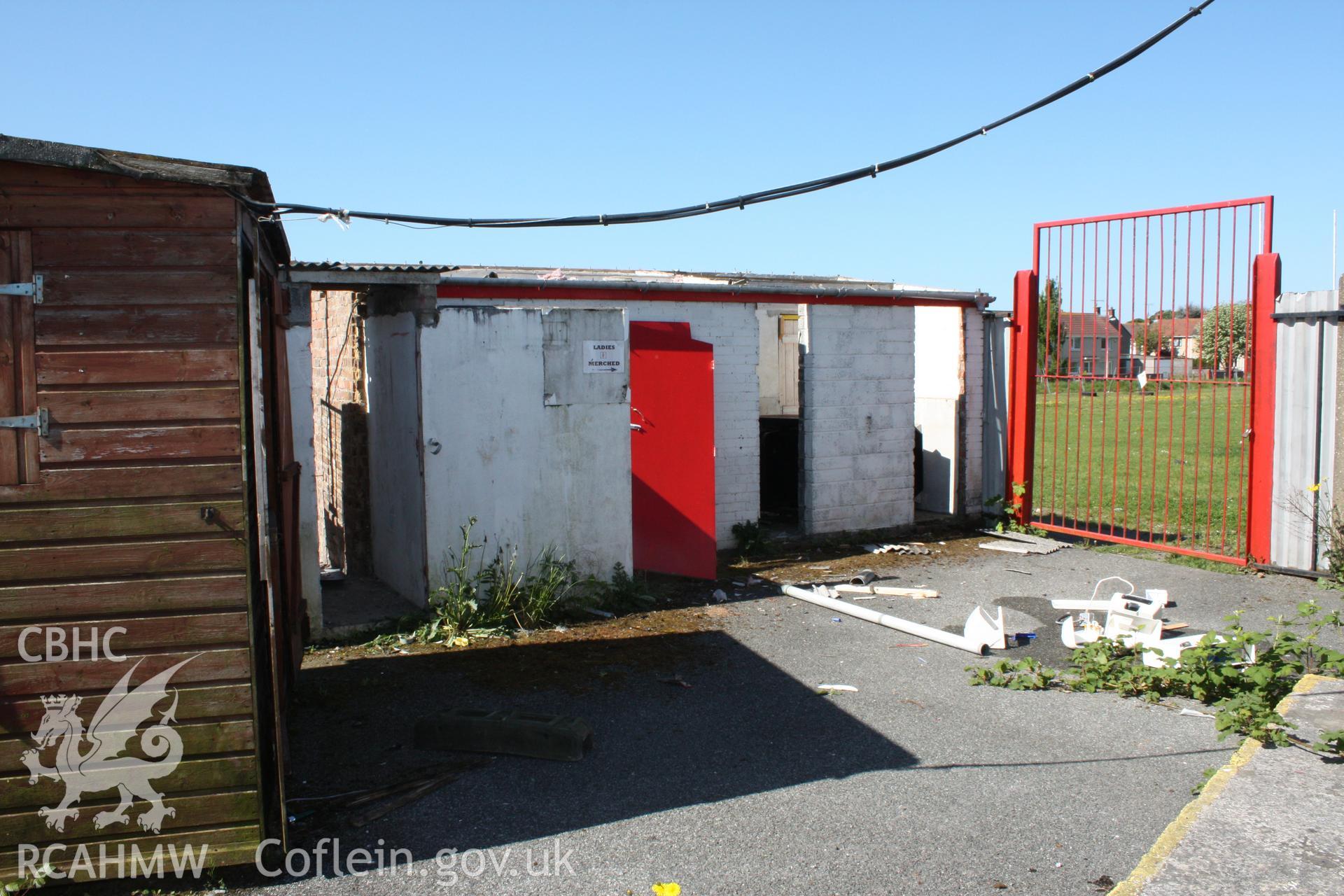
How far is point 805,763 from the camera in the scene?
4.91 m

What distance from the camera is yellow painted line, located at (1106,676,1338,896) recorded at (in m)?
3.38

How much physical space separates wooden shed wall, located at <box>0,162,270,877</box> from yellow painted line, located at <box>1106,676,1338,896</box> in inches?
126

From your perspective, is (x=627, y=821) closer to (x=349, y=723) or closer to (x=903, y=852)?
(x=903, y=852)

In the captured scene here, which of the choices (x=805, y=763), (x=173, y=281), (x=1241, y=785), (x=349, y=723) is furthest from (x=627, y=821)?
(x=173, y=281)

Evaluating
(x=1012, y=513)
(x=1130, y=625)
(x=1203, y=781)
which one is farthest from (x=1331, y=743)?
(x=1012, y=513)

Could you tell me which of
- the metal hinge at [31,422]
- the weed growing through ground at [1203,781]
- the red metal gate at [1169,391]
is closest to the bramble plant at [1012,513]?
the red metal gate at [1169,391]

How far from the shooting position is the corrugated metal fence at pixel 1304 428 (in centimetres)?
834

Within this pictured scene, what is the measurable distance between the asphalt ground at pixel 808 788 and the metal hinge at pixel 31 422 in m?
1.89

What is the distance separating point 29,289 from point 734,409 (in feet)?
24.0

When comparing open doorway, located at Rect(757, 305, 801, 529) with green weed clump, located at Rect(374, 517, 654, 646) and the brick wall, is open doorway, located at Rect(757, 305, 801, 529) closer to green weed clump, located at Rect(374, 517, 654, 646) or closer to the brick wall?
green weed clump, located at Rect(374, 517, 654, 646)

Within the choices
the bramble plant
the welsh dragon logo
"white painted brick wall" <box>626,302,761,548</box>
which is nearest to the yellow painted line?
the welsh dragon logo

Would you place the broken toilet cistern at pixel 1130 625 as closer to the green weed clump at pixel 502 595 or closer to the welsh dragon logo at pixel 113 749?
the green weed clump at pixel 502 595

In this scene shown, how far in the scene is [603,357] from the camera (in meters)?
8.00

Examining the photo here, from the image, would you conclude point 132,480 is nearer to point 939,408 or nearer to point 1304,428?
point 1304,428
